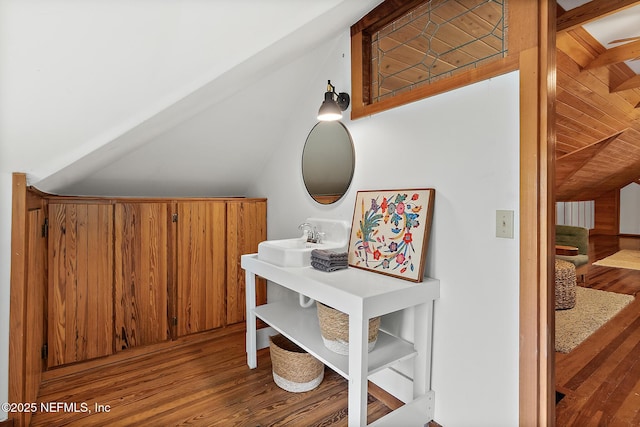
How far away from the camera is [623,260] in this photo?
5.48m

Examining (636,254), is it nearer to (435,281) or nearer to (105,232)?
(435,281)

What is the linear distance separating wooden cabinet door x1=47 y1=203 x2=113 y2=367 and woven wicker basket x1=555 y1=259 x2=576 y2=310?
387cm

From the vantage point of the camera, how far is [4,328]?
1495mm

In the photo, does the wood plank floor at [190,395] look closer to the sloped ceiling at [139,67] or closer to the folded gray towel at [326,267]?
the folded gray towel at [326,267]

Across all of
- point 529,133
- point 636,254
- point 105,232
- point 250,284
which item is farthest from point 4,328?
point 636,254

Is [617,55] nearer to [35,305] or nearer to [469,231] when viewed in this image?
[469,231]

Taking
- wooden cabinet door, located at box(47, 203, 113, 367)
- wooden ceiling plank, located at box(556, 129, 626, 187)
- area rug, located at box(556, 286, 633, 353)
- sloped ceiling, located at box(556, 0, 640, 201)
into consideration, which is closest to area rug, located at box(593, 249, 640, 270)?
sloped ceiling, located at box(556, 0, 640, 201)

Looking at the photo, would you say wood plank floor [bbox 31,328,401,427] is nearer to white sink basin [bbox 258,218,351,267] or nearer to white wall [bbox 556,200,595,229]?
white sink basin [bbox 258,218,351,267]

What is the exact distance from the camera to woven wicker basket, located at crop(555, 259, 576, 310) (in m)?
3.21

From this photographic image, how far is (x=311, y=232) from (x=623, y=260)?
590cm

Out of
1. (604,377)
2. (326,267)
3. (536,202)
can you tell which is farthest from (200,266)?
(604,377)

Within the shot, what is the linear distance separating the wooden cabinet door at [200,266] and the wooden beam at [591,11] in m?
2.64

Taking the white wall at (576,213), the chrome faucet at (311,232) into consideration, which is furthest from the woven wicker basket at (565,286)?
the white wall at (576,213)

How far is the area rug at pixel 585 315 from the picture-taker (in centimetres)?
263
